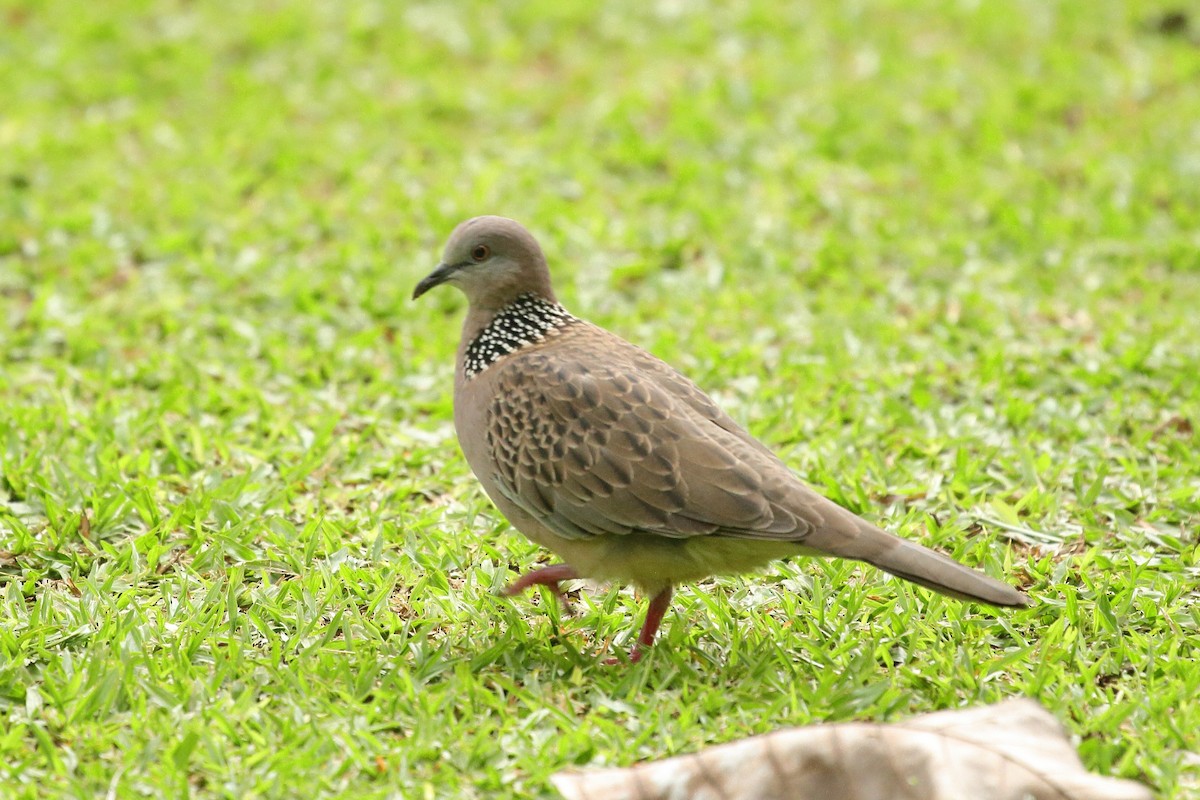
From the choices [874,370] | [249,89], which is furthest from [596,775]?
[249,89]

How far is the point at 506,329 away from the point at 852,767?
209 cm

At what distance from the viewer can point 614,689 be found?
4211 mm

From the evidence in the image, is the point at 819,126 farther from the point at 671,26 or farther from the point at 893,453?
the point at 893,453

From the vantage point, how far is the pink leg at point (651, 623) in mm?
4391

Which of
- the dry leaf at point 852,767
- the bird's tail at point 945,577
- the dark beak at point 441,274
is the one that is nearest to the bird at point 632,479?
the bird's tail at point 945,577

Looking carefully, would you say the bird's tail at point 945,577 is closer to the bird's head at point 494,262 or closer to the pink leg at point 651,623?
the pink leg at point 651,623

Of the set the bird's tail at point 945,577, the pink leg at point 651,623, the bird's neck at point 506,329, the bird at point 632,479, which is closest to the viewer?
the bird's tail at point 945,577

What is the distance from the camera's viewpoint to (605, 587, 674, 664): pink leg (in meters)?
4.39

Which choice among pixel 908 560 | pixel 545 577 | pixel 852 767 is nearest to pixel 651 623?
pixel 545 577

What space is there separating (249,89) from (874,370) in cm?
503

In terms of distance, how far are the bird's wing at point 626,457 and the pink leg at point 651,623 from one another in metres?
0.28

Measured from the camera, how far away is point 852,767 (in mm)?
3539

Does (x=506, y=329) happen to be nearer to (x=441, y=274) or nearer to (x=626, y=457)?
(x=441, y=274)

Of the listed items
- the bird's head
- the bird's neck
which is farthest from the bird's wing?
the bird's head
